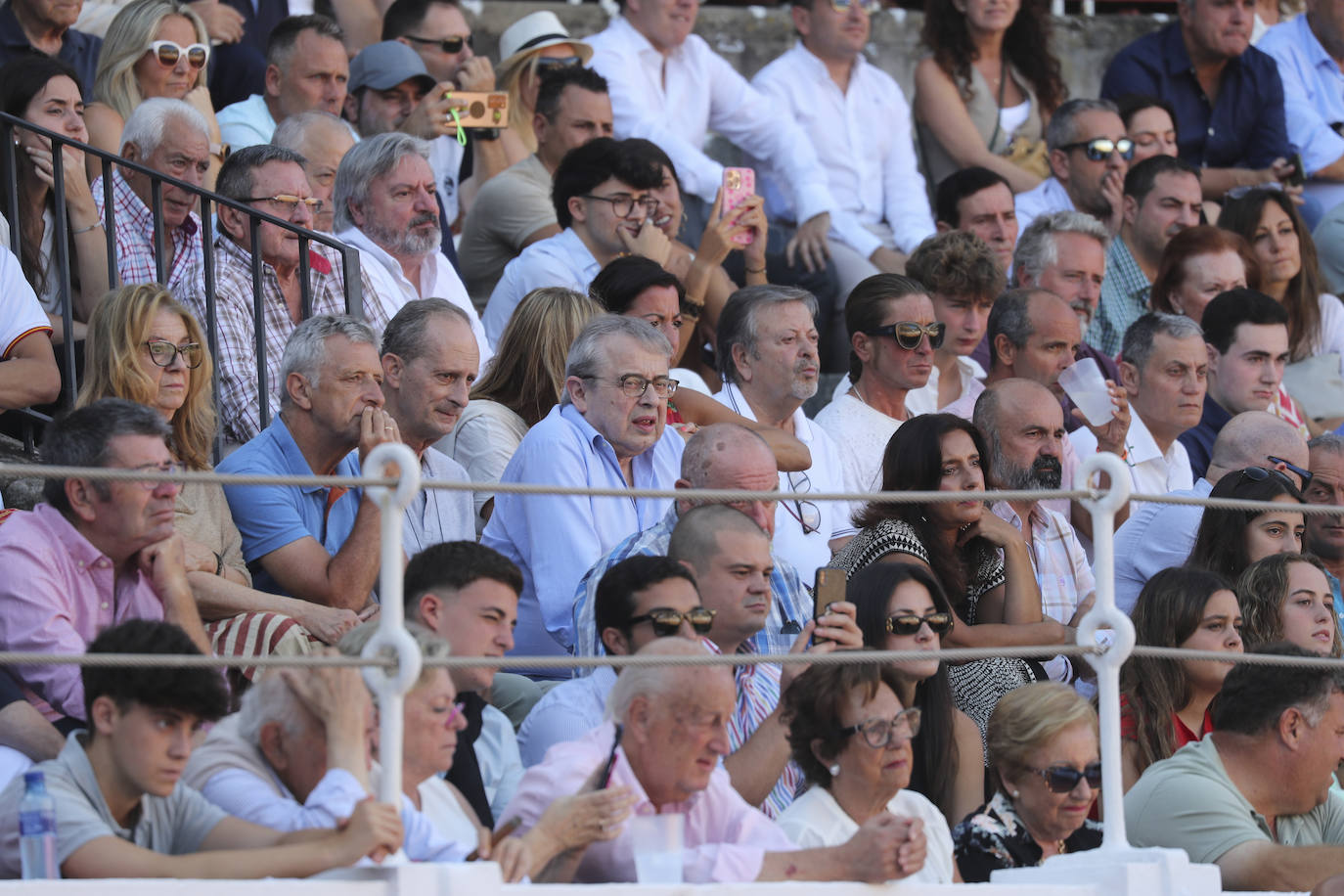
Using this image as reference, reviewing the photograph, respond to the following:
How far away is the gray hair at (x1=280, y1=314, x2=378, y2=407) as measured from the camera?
5.91 metres

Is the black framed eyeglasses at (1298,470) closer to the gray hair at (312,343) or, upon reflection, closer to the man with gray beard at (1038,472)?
the man with gray beard at (1038,472)

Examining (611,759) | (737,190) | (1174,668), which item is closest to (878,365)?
(737,190)

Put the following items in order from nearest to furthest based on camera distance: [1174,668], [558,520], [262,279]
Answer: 1. [1174,668]
2. [558,520]
3. [262,279]

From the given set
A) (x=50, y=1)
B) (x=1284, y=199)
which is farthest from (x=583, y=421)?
(x=1284, y=199)

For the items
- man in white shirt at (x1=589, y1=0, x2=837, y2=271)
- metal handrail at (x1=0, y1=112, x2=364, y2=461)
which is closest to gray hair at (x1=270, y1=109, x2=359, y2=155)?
metal handrail at (x1=0, y1=112, x2=364, y2=461)

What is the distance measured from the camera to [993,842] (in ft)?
15.4

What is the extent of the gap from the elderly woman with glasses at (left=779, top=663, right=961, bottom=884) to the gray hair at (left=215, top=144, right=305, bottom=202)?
320cm

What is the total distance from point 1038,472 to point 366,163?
251cm

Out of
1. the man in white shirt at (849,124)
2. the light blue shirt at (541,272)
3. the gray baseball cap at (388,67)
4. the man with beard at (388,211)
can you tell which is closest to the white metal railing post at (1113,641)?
the man with beard at (388,211)

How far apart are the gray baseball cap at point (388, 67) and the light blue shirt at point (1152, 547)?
12.1 ft

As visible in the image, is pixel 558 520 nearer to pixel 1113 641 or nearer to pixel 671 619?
pixel 671 619

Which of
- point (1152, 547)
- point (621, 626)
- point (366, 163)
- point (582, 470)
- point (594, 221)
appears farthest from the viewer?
point (594, 221)

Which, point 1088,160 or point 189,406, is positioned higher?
point 1088,160

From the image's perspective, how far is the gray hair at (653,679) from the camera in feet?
13.6
